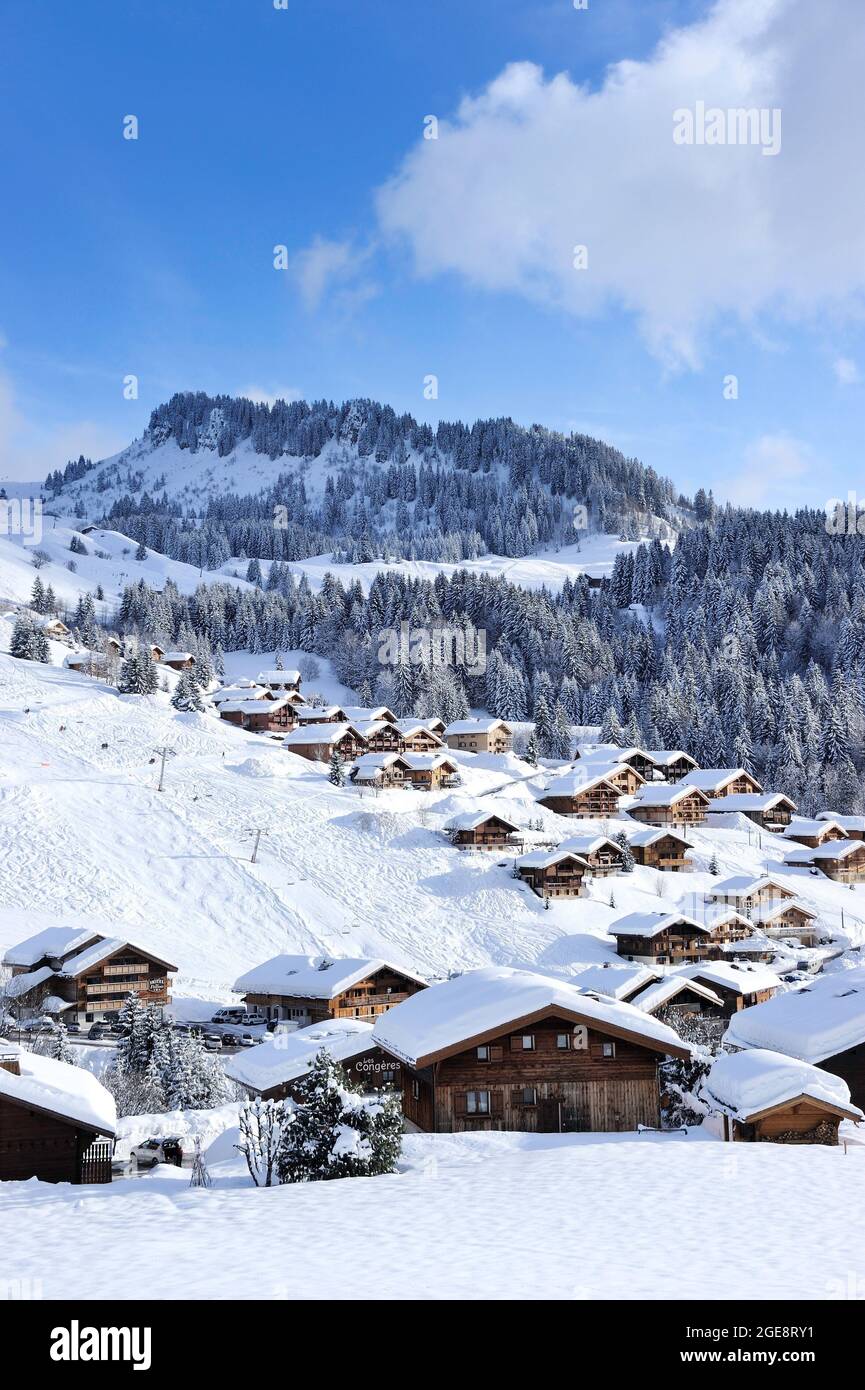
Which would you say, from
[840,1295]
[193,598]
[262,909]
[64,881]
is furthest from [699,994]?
[193,598]

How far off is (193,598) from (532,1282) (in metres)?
172

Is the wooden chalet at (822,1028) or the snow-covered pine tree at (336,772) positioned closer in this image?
the wooden chalet at (822,1028)

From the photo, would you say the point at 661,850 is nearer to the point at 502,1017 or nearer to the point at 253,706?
the point at 253,706

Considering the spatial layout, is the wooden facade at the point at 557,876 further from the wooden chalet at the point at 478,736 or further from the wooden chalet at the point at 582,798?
the wooden chalet at the point at 478,736

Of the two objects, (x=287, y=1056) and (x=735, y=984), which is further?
(x=735, y=984)

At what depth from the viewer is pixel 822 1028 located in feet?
86.3

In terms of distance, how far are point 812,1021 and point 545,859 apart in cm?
4053

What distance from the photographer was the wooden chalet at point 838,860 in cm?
7944

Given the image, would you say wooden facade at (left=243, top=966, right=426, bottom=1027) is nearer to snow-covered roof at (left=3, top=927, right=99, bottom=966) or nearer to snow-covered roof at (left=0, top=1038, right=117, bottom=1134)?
snow-covered roof at (left=3, top=927, right=99, bottom=966)

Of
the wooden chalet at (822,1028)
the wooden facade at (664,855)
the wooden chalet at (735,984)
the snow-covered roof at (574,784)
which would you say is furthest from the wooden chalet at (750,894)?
the wooden chalet at (822,1028)

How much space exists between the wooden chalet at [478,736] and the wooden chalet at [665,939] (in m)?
52.6

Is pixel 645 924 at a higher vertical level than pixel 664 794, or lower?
lower

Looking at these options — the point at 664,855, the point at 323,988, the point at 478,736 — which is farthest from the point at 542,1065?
the point at 478,736
